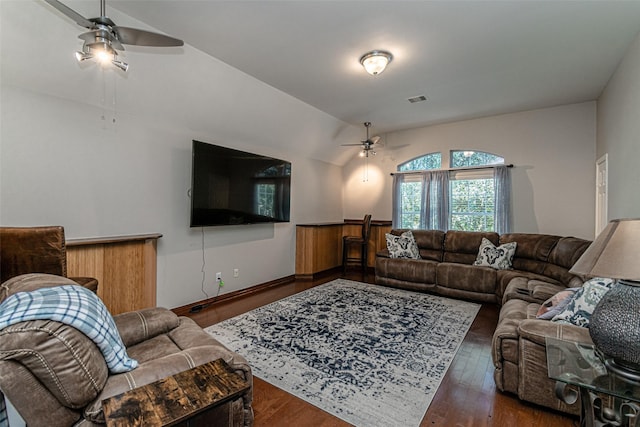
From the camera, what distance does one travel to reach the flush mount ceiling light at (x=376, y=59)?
9.55ft

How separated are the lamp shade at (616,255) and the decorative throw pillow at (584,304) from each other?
932 millimetres

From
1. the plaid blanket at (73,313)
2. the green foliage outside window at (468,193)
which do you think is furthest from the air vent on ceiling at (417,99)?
the plaid blanket at (73,313)

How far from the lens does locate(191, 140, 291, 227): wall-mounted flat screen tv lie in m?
3.58

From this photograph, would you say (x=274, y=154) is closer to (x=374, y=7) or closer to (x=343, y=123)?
(x=343, y=123)

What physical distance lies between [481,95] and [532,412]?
385 cm

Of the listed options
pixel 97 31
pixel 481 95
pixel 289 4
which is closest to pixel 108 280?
pixel 97 31

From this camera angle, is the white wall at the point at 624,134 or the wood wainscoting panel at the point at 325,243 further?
the wood wainscoting panel at the point at 325,243

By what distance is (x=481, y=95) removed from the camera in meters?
4.08

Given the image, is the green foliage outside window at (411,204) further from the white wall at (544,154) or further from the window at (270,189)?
the window at (270,189)

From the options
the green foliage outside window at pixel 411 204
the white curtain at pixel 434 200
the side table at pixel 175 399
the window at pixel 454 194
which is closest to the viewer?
the side table at pixel 175 399

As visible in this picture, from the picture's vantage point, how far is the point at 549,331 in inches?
74.6

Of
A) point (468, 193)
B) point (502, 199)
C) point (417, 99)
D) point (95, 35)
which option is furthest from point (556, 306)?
point (95, 35)

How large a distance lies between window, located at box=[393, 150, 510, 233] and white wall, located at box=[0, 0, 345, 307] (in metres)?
2.74

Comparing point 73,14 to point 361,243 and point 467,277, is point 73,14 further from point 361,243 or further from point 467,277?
point 361,243
